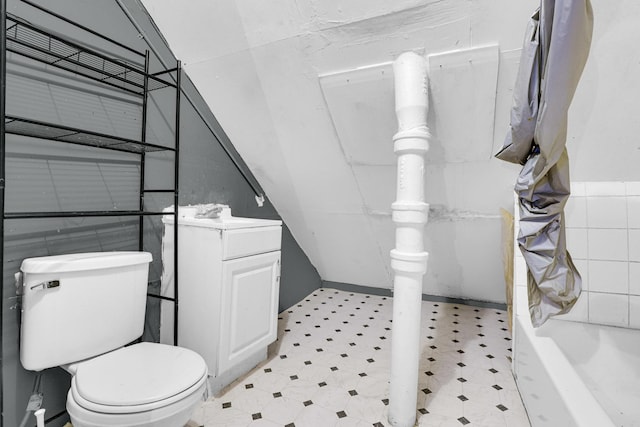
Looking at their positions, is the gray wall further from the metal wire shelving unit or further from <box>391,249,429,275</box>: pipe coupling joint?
<box>391,249,429,275</box>: pipe coupling joint

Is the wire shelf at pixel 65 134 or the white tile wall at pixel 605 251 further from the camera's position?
the white tile wall at pixel 605 251

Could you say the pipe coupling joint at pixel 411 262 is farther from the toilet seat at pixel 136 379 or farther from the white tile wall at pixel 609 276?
the white tile wall at pixel 609 276

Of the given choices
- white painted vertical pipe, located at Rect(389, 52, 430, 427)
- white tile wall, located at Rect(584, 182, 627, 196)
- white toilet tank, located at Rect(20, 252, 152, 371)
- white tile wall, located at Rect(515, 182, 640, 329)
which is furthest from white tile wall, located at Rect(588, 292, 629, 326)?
white toilet tank, located at Rect(20, 252, 152, 371)

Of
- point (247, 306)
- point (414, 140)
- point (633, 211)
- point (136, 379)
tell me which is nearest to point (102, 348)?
point (136, 379)

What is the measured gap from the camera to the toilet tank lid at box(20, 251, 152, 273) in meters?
1.10

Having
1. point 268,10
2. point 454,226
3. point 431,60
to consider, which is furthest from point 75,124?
point 454,226

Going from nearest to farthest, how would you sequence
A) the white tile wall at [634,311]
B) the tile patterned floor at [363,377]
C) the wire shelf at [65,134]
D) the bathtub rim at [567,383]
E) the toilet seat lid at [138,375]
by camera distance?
the bathtub rim at [567,383], the toilet seat lid at [138,375], the wire shelf at [65,134], the tile patterned floor at [363,377], the white tile wall at [634,311]

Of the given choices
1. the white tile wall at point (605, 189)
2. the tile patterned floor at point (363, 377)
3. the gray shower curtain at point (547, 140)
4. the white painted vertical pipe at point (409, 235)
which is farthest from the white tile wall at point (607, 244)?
the white painted vertical pipe at point (409, 235)

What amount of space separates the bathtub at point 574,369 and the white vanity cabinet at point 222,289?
51.1 inches

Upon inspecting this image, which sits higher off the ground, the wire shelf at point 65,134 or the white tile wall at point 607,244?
the wire shelf at point 65,134

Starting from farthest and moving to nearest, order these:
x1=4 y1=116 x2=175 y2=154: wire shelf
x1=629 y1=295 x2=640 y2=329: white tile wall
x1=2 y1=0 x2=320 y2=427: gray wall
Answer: x1=629 y1=295 x2=640 y2=329: white tile wall, x1=2 y1=0 x2=320 y2=427: gray wall, x1=4 y1=116 x2=175 y2=154: wire shelf

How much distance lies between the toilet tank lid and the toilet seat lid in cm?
34

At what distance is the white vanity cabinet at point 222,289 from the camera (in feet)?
4.96

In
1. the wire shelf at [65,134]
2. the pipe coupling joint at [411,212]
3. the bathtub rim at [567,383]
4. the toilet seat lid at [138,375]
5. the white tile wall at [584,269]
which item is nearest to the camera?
the bathtub rim at [567,383]
